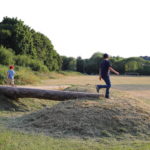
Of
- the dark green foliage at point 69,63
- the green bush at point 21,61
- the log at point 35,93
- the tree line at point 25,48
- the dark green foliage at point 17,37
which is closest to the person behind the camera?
the log at point 35,93

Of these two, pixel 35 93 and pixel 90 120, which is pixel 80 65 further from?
pixel 90 120

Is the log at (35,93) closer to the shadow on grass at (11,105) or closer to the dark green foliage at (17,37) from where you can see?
the shadow on grass at (11,105)

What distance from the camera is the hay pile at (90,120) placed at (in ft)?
24.9

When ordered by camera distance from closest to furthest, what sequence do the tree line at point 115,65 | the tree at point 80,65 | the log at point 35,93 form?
the log at point 35,93 → the tree line at point 115,65 → the tree at point 80,65

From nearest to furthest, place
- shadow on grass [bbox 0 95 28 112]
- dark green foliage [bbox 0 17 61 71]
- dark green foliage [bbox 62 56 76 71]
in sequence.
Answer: shadow on grass [bbox 0 95 28 112] < dark green foliage [bbox 0 17 61 71] < dark green foliage [bbox 62 56 76 71]

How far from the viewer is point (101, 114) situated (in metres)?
8.23

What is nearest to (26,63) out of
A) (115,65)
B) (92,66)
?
(115,65)

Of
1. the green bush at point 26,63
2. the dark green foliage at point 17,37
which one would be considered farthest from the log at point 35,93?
the dark green foliage at point 17,37

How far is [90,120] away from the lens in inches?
314

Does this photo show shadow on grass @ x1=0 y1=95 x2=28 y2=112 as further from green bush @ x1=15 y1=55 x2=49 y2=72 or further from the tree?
the tree

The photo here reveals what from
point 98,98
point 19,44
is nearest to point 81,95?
point 98,98

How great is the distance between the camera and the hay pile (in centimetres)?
760

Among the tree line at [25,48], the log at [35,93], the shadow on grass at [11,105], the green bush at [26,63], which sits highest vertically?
the tree line at [25,48]

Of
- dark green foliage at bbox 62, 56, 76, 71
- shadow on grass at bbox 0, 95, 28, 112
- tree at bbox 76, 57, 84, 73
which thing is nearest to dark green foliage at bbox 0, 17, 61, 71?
shadow on grass at bbox 0, 95, 28, 112
